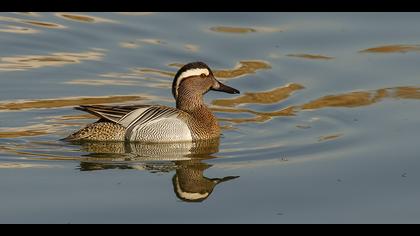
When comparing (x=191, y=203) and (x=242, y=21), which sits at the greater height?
(x=242, y=21)

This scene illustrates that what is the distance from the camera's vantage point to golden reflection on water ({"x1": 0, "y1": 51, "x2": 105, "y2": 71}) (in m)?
18.0

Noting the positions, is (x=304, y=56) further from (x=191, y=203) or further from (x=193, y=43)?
(x=191, y=203)

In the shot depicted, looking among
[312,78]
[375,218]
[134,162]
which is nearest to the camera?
[375,218]

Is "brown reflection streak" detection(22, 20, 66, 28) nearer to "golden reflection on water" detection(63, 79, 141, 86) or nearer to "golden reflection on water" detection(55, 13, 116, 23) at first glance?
"golden reflection on water" detection(55, 13, 116, 23)

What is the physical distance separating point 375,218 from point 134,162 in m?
3.39

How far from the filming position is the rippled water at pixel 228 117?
12.0 m

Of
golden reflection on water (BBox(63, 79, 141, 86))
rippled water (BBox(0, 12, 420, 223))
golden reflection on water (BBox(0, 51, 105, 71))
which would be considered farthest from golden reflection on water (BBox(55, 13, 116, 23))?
golden reflection on water (BBox(63, 79, 141, 86))

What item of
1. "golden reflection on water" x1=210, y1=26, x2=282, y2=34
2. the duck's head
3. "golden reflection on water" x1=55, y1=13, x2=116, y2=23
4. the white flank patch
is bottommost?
the white flank patch

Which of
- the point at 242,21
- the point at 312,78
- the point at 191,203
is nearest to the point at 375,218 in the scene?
the point at 191,203

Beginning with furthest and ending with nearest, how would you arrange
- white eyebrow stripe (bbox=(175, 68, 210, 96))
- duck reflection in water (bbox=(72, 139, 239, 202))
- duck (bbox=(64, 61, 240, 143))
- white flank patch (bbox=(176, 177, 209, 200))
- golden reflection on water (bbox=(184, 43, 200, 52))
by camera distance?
golden reflection on water (bbox=(184, 43, 200, 52)) < white eyebrow stripe (bbox=(175, 68, 210, 96)) < duck (bbox=(64, 61, 240, 143)) < duck reflection in water (bbox=(72, 139, 239, 202)) < white flank patch (bbox=(176, 177, 209, 200))

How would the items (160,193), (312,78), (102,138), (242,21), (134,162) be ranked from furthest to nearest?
(242,21)
(312,78)
(102,138)
(134,162)
(160,193)

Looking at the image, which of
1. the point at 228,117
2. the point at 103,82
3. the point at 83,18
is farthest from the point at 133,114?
the point at 83,18

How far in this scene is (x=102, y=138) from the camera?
1515 cm

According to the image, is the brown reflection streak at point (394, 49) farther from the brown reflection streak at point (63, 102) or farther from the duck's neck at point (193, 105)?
the brown reflection streak at point (63, 102)
